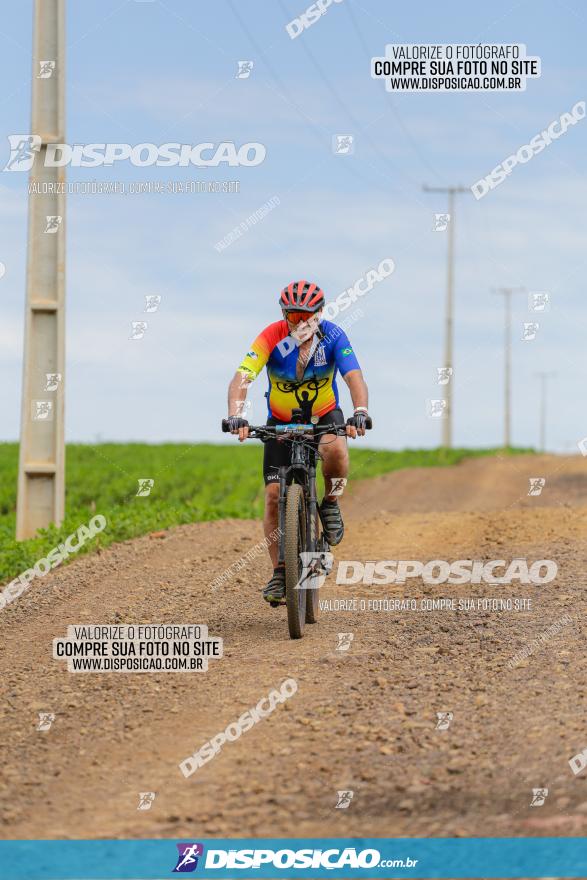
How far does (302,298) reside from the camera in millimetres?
9031

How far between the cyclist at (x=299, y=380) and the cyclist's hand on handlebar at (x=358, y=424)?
2 centimetres

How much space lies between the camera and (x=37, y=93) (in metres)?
15.4

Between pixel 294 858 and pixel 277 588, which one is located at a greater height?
pixel 277 588

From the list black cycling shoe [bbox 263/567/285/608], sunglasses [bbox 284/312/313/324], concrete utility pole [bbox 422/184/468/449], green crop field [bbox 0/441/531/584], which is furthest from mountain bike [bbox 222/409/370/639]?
concrete utility pole [bbox 422/184/468/449]

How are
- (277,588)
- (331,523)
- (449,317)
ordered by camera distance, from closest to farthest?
(277,588) < (331,523) < (449,317)

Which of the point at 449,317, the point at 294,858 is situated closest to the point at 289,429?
the point at 294,858

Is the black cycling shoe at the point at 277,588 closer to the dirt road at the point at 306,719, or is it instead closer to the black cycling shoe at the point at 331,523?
the dirt road at the point at 306,719

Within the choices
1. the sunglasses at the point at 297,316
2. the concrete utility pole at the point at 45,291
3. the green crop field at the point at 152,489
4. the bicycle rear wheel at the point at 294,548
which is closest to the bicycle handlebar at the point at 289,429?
the bicycle rear wheel at the point at 294,548

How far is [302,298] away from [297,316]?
0.17 meters

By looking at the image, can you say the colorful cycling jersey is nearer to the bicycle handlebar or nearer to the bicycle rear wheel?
the bicycle handlebar

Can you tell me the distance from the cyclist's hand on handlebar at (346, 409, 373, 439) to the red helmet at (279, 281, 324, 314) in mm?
929

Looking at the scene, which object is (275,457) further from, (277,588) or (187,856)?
(187,856)

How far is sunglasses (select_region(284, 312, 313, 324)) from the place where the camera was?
9102 millimetres

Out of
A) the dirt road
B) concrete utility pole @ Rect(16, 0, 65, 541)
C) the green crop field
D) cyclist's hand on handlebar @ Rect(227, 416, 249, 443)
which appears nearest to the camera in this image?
the dirt road
